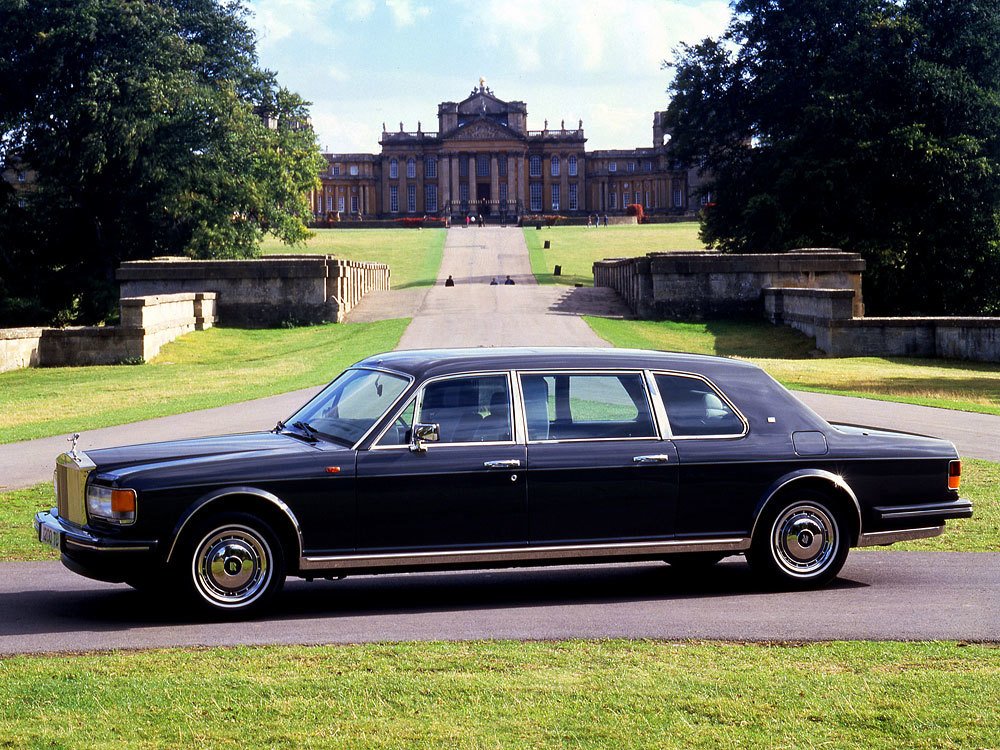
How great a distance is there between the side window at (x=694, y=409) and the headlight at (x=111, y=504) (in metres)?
3.42

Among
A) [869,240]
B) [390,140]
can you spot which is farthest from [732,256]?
[390,140]

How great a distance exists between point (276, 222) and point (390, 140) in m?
114

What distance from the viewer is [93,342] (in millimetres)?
28203

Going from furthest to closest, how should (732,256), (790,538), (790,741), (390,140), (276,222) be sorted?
(390,140) → (276,222) → (732,256) → (790,538) → (790,741)

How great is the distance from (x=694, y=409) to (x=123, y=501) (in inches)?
144

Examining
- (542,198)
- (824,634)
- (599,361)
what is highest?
(542,198)

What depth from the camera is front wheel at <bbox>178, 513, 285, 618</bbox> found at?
7.22m

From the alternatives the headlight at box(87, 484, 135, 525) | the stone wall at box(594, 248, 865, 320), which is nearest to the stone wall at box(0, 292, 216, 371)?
the stone wall at box(594, 248, 865, 320)

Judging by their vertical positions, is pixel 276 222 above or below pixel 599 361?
above

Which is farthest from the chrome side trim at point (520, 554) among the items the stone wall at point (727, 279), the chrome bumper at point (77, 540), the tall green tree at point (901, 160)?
the tall green tree at point (901, 160)

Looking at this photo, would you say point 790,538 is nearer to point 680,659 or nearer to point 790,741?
point 680,659

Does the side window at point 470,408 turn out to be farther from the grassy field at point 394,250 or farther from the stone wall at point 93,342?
the grassy field at point 394,250

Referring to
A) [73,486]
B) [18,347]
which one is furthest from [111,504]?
[18,347]

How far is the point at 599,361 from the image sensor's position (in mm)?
8203
